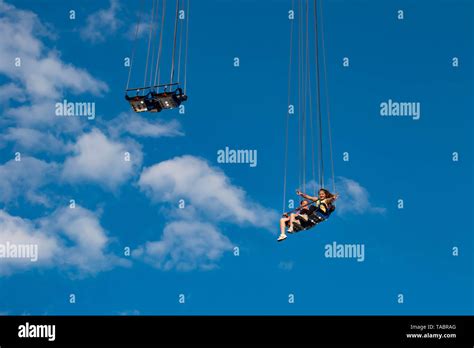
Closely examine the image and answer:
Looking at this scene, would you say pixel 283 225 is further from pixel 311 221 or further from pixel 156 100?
pixel 156 100

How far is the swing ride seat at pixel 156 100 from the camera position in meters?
29.8

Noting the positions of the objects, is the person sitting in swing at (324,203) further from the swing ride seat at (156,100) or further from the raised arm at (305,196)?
the swing ride seat at (156,100)

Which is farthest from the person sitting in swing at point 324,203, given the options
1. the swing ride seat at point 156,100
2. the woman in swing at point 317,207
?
the swing ride seat at point 156,100

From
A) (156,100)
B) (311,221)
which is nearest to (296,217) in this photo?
(311,221)

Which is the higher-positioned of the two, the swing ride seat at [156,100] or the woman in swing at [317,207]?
the swing ride seat at [156,100]

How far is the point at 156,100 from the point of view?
98.8 feet

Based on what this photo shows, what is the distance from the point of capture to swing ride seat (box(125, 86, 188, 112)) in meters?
29.8

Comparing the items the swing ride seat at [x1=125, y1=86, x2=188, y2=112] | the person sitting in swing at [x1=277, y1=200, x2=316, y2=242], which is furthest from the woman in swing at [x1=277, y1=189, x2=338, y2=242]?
the swing ride seat at [x1=125, y1=86, x2=188, y2=112]

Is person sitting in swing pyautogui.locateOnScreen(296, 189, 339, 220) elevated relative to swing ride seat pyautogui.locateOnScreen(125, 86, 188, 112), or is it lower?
lower

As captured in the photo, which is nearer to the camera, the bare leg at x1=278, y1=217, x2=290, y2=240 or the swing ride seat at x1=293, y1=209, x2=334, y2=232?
the swing ride seat at x1=293, y1=209, x2=334, y2=232

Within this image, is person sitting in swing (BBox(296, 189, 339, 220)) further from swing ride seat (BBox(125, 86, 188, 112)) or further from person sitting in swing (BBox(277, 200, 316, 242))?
swing ride seat (BBox(125, 86, 188, 112))
